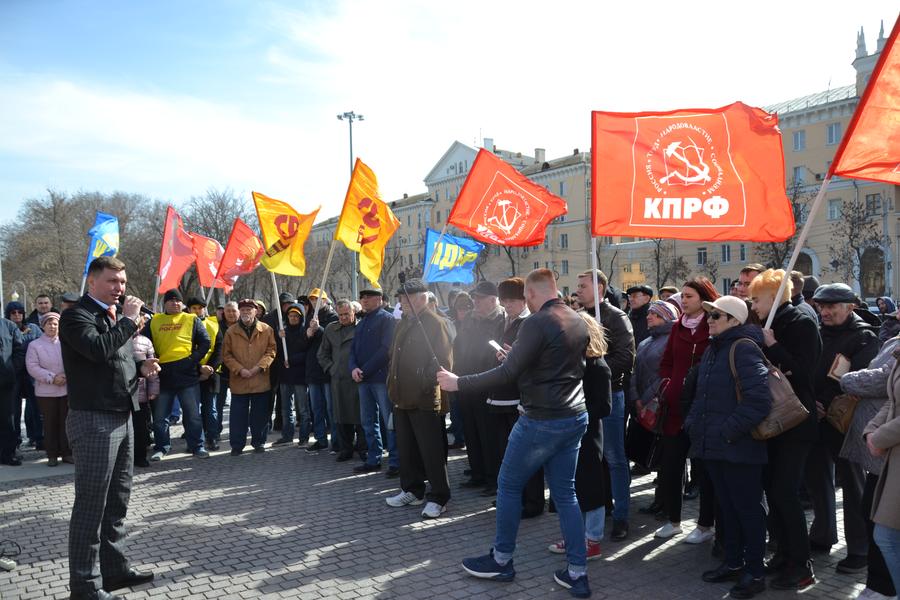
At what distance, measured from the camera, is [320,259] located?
62.9 metres

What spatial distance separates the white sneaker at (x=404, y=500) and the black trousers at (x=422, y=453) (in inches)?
2.4

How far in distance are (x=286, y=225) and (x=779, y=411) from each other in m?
7.72

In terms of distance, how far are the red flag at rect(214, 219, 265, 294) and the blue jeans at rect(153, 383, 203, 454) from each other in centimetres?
250

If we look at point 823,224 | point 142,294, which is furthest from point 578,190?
point 142,294

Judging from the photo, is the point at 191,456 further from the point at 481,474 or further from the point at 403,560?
the point at 403,560

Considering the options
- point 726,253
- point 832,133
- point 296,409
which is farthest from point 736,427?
point 726,253

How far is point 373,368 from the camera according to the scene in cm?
811

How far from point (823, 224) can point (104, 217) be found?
2142 inches

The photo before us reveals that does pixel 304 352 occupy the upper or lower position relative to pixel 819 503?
upper

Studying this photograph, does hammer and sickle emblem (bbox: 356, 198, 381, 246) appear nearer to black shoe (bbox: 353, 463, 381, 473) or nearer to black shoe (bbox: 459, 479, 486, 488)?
black shoe (bbox: 353, 463, 381, 473)

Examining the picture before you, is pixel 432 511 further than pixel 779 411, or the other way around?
pixel 432 511

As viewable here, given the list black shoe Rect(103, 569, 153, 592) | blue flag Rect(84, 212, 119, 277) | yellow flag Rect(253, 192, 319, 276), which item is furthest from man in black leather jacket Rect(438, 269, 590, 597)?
blue flag Rect(84, 212, 119, 277)

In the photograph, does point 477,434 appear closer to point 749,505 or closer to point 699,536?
point 699,536

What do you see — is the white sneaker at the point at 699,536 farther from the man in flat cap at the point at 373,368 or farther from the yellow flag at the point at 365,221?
the yellow flag at the point at 365,221
